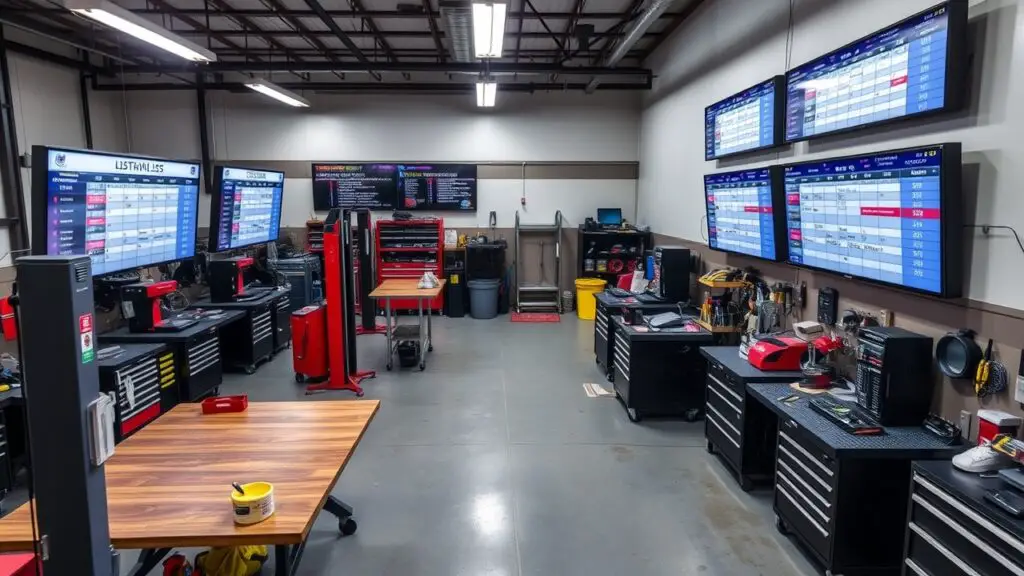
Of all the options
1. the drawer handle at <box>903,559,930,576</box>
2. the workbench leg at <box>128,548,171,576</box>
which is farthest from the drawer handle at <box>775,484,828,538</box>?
the workbench leg at <box>128,548,171,576</box>

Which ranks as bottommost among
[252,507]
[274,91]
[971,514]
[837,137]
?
[971,514]

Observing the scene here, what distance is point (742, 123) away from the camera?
4.43m

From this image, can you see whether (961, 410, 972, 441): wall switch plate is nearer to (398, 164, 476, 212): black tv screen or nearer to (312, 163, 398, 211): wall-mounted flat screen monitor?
(398, 164, 476, 212): black tv screen

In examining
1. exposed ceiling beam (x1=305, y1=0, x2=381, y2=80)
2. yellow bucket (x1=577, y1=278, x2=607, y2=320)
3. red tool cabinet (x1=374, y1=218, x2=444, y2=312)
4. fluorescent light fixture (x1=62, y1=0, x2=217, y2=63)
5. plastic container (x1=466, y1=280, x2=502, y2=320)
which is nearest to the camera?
fluorescent light fixture (x1=62, y1=0, x2=217, y2=63)

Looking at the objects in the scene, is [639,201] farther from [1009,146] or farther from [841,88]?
[1009,146]

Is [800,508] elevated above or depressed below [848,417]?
below

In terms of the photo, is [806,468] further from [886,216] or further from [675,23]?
[675,23]

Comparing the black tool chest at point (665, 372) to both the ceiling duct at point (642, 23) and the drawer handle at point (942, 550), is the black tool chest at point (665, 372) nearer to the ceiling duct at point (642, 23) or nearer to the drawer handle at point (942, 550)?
the drawer handle at point (942, 550)

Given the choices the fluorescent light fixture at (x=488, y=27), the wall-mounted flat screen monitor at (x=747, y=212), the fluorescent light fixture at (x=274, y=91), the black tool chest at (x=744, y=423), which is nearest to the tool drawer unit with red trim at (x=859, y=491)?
the black tool chest at (x=744, y=423)

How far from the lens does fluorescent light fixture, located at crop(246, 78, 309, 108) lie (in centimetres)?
649

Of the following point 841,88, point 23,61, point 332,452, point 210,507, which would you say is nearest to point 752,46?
point 841,88

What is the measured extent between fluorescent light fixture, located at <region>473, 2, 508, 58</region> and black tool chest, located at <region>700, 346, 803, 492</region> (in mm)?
2919

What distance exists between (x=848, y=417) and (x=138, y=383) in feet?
14.3

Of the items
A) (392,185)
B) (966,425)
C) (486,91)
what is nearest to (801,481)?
(966,425)
